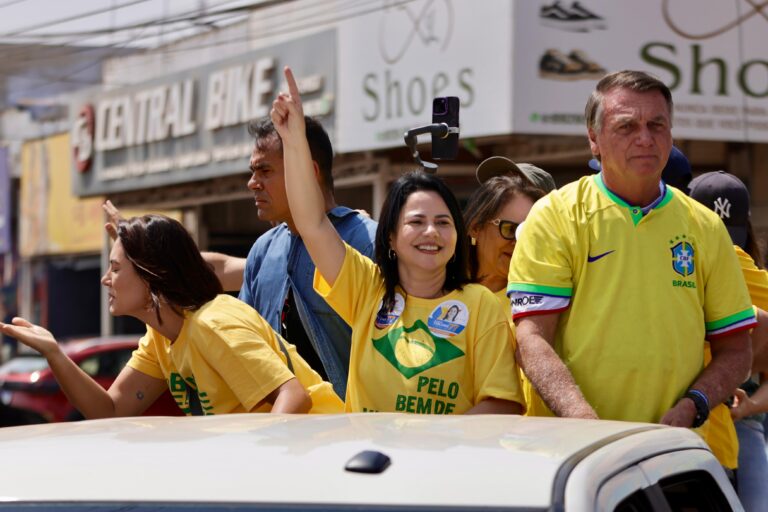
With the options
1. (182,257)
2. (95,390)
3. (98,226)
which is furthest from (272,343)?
(98,226)

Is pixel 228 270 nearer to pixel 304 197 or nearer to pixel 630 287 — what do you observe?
pixel 304 197

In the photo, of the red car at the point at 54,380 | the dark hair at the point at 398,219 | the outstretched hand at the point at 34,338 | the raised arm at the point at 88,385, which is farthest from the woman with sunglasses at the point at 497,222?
the red car at the point at 54,380

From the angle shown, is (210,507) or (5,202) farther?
(5,202)

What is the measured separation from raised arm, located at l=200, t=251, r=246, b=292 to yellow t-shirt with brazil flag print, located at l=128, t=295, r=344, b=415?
120 centimetres

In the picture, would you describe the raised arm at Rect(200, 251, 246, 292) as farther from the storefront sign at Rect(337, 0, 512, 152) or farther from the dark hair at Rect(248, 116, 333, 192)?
the storefront sign at Rect(337, 0, 512, 152)

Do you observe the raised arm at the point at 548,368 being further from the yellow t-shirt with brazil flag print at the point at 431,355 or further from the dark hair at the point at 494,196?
the dark hair at the point at 494,196

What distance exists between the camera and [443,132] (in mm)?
4812

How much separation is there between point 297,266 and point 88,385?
90 cm

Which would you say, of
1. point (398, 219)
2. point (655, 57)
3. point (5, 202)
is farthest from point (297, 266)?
point (5, 202)

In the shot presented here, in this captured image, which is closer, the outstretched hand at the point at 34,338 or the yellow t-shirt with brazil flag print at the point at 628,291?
the yellow t-shirt with brazil flag print at the point at 628,291

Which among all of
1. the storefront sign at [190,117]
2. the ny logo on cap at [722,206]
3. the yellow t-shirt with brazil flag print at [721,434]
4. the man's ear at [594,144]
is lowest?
the yellow t-shirt with brazil flag print at [721,434]

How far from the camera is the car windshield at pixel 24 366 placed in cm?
1731

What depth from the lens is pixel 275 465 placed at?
2.36 meters

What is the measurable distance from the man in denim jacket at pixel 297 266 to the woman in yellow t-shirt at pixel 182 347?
1.35ft
